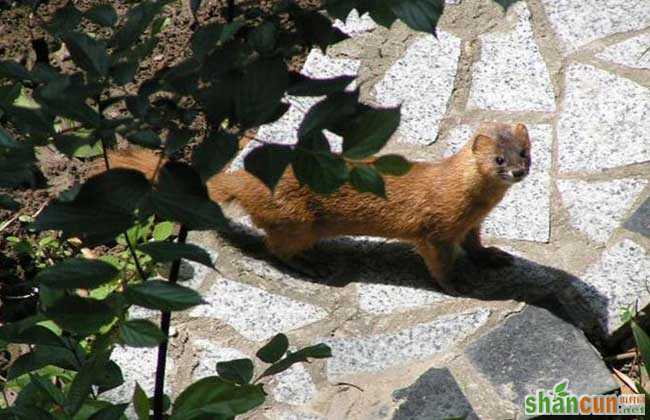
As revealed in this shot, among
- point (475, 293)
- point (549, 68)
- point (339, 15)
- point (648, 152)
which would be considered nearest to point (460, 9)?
point (549, 68)

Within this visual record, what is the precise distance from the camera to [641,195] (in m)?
4.00

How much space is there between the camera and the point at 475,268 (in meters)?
3.98

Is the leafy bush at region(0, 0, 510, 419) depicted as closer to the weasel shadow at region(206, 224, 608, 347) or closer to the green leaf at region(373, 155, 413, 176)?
the green leaf at region(373, 155, 413, 176)

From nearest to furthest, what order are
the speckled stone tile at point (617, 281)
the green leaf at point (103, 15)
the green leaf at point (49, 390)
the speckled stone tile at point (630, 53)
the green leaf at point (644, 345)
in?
the green leaf at point (103, 15), the green leaf at point (49, 390), the green leaf at point (644, 345), the speckled stone tile at point (617, 281), the speckled stone tile at point (630, 53)

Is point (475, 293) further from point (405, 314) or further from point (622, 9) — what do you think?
point (622, 9)

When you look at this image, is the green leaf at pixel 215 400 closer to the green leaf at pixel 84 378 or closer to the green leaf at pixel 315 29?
the green leaf at pixel 84 378

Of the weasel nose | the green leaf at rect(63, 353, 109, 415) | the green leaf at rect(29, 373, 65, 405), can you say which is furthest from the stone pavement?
the green leaf at rect(63, 353, 109, 415)

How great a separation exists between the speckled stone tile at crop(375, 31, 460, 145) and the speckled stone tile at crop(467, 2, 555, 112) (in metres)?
0.13

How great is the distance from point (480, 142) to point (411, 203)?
0.34m

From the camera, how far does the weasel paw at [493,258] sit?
3.88m

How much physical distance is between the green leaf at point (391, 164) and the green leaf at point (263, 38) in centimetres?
21

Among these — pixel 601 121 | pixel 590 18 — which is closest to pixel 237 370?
pixel 601 121

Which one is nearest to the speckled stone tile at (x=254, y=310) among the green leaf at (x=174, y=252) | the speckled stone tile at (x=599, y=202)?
the speckled stone tile at (x=599, y=202)

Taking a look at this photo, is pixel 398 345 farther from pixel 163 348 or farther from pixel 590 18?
pixel 590 18
